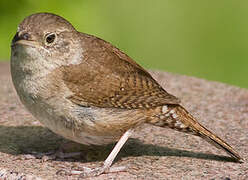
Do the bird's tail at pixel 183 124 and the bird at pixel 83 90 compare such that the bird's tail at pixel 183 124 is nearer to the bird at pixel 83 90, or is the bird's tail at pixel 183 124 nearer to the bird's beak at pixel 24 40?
the bird at pixel 83 90

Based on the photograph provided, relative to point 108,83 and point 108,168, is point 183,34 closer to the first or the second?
point 108,83

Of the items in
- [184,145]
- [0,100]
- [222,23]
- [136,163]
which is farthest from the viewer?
[222,23]

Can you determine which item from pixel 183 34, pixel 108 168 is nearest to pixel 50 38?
pixel 108 168

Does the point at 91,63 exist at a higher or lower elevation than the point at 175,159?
higher

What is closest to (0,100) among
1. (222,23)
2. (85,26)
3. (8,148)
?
(8,148)

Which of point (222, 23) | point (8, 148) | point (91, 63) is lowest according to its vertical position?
point (8, 148)

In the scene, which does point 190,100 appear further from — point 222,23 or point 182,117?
point 222,23

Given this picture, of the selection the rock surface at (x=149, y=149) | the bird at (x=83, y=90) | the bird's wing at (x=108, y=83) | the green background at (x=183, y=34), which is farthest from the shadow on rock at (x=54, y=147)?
the green background at (x=183, y=34)

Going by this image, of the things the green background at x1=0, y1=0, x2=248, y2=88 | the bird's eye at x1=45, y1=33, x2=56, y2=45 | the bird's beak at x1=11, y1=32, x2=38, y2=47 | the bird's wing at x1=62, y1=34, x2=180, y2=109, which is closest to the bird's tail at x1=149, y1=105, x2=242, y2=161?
the bird's wing at x1=62, y1=34, x2=180, y2=109
